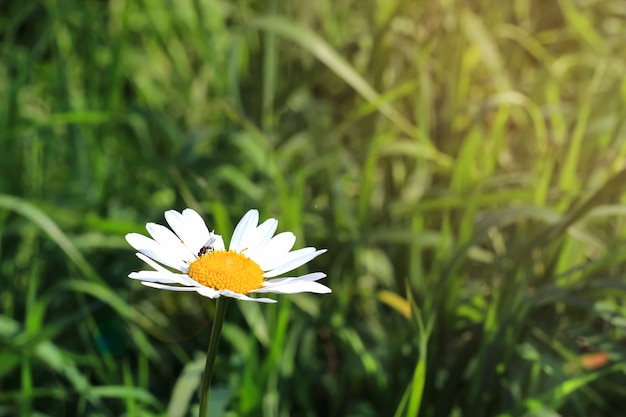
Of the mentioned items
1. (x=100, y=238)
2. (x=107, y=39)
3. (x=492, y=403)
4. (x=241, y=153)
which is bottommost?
(x=492, y=403)

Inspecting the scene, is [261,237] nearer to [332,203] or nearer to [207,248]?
[207,248]

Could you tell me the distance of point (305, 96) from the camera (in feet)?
7.13

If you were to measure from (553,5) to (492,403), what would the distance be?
1.63 metres

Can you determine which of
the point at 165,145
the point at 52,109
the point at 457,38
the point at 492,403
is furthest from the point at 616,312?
the point at 52,109

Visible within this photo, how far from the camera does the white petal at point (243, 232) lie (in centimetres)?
79

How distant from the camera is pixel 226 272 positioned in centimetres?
70

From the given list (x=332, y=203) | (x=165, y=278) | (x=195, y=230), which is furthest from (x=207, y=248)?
(x=332, y=203)

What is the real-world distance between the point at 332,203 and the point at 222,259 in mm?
1256

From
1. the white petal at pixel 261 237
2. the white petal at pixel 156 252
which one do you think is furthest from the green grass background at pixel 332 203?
the white petal at pixel 156 252

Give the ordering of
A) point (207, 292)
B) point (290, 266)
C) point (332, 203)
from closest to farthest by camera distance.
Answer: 1. point (207, 292)
2. point (290, 266)
3. point (332, 203)

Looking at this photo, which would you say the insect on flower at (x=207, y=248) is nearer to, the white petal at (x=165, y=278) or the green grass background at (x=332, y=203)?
the white petal at (x=165, y=278)

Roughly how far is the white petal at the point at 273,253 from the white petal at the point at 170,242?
6cm

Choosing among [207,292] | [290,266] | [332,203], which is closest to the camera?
[207,292]

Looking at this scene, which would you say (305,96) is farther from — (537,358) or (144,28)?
(537,358)
